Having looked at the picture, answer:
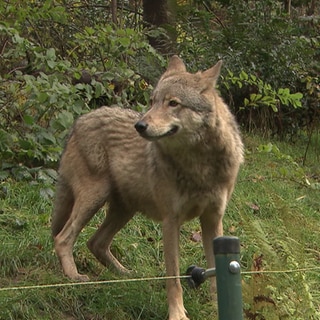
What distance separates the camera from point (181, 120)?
5895 millimetres

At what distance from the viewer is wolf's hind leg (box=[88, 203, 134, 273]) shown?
7172mm

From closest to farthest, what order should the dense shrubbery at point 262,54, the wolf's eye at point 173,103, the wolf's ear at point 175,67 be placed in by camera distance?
the wolf's eye at point 173,103 → the wolf's ear at point 175,67 → the dense shrubbery at point 262,54

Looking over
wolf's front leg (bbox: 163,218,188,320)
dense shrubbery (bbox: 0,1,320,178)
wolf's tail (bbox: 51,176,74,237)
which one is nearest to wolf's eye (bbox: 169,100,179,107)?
wolf's front leg (bbox: 163,218,188,320)

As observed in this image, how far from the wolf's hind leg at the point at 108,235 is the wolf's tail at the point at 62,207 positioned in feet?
1.06

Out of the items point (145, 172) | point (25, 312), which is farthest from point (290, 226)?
point (25, 312)

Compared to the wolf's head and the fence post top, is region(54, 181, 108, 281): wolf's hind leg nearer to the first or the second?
the wolf's head

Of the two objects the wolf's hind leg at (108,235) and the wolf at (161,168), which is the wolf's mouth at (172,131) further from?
the wolf's hind leg at (108,235)

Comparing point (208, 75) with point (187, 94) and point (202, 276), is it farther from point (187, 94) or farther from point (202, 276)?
point (202, 276)

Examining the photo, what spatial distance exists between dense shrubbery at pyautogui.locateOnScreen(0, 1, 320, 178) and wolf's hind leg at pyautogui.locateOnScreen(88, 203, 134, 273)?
6.02ft

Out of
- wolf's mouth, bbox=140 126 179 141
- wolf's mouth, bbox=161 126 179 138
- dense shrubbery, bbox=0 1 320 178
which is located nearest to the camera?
wolf's mouth, bbox=140 126 179 141

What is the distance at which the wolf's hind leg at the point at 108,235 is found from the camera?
23.5 feet

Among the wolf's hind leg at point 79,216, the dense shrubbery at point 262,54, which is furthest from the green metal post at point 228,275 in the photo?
the dense shrubbery at point 262,54

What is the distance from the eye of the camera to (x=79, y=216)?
274 inches

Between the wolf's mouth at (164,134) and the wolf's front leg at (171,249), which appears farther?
the wolf's front leg at (171,249)
